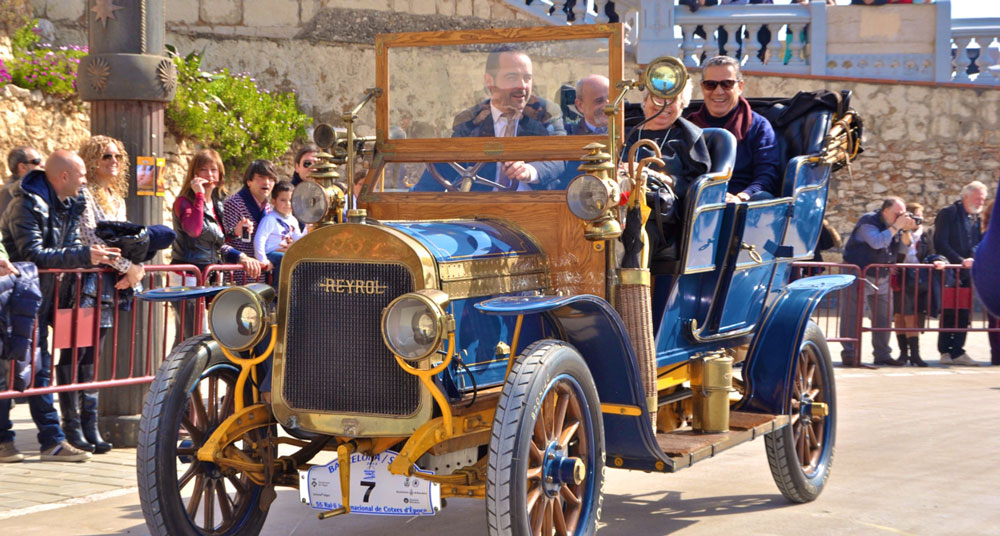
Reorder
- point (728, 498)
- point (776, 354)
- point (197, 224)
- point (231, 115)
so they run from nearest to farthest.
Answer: point (776, 354) → point (728, 498) → point (197, 224) → point (231, 115)

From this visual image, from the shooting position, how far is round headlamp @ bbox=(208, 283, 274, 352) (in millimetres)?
4758

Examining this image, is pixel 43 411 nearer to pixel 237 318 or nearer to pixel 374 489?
pixel 237 318

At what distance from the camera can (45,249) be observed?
7055 mm

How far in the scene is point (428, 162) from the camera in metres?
5.68

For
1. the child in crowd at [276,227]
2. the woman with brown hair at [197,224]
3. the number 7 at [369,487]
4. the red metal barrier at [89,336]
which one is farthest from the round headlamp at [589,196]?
the child in crowd at [276,227]

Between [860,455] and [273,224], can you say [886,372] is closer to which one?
[860,455]

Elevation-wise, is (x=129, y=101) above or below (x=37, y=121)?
below

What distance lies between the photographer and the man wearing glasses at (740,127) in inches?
272

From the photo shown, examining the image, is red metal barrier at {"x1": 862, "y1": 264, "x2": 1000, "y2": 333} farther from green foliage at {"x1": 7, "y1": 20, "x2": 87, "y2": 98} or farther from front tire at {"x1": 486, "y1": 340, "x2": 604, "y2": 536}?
front tire at {"x1": 486, "y1": 340, "x2": 604, "y2": 536}

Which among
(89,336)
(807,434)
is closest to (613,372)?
(807,434)

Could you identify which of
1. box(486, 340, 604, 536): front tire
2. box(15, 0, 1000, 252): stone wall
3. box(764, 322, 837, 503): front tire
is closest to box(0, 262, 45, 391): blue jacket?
box(486, 340, 604, 536): front tire

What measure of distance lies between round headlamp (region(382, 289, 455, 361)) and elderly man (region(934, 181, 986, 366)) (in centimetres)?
992

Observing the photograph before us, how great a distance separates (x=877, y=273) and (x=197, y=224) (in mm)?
7391

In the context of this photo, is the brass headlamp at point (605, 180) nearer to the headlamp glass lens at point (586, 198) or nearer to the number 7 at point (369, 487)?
the headlamp glass lens at point (586, 198)
